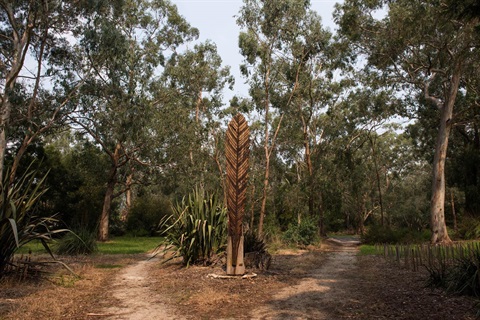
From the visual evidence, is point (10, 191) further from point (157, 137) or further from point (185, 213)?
point (157, 137)

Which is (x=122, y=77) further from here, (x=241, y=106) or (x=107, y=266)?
(x=107, y=266)

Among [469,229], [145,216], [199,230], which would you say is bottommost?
[199,230]

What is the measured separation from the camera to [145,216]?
32.0 metres

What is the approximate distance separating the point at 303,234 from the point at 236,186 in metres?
11.9

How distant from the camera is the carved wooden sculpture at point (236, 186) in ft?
25.5

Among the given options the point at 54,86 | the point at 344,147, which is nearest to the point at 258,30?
the point at 54,86

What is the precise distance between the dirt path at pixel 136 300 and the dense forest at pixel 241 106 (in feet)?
7.24

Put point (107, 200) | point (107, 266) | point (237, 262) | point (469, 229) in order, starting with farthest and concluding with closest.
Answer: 1. point (107, 200)
2. point (469, 229)
3. point (107, 266)
4. point (237, 262)

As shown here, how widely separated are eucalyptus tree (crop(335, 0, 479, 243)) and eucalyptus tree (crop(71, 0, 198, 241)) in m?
10.3

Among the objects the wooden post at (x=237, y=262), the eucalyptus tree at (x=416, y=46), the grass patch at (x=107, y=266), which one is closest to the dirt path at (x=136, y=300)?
the grass patch at (x=107, y=266)

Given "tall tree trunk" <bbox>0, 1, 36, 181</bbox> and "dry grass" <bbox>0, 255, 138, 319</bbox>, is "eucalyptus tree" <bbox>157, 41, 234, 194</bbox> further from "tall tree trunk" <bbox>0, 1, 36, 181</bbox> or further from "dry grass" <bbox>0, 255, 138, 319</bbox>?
"dry grass" <bbox>0, 255, 138, 319</bbox>

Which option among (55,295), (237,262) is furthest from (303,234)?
(55,295)

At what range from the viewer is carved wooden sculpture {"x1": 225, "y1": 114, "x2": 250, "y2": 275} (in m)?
7.77

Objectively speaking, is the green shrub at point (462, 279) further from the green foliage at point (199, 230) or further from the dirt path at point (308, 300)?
the green foliage at point (199, 230)
